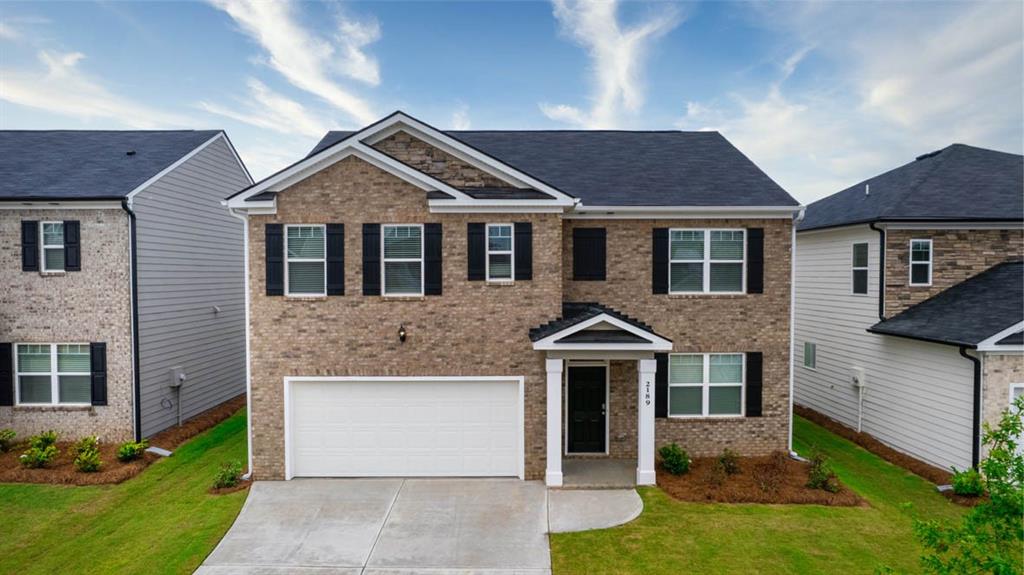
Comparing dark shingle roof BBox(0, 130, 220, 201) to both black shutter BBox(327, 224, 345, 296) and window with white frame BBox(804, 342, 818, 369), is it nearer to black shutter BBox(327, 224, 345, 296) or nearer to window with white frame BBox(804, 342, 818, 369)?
black shutter BBox(327, 224, 345, 296)

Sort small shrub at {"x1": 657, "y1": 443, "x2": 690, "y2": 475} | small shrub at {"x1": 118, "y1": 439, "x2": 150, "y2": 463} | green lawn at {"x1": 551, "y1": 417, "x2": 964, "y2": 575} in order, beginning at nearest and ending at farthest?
green lawn at {"x1": 551, "y1": 417, "x2": 964, "y2": 575} → small shrub at {"x1": 657, "y1": 443, "x2": 690, "y2": 475} → small shrub at {"x1": 118, "y1": 439, "x2": 150, "y2": 463}

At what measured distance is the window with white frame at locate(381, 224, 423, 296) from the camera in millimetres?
11656

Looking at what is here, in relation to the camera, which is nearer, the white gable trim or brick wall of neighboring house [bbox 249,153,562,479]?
the white gable trim

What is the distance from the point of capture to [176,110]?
22422 mm

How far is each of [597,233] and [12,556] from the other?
40.5 ft

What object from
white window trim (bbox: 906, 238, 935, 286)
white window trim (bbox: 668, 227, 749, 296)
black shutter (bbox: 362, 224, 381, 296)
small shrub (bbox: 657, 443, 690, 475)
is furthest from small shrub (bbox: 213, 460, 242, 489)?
white window trim (bbox: 906, 238, 935, 286)

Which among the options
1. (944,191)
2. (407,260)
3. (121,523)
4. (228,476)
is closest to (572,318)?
(407,260)

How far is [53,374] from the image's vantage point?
13156 millimetres

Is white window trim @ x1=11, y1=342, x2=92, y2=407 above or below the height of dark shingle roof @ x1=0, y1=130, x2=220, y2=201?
below

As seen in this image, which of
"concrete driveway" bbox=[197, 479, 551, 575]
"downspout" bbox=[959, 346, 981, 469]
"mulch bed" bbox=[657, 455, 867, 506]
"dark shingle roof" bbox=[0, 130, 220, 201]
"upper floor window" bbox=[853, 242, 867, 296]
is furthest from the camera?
"upper floor window" bbox=[853, 242, 867, 296]

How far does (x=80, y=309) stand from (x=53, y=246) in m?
1.70

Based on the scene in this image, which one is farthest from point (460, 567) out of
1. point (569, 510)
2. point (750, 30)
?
point (750, 30)

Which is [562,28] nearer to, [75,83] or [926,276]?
[926,276]

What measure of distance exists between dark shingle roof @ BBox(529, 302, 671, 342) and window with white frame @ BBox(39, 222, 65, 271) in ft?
38.7
